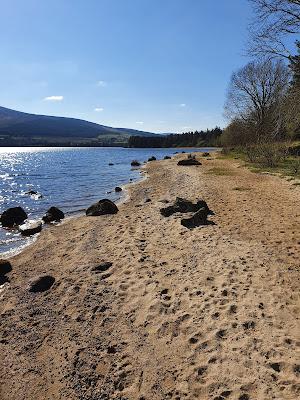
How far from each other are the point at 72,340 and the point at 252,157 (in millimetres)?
40484

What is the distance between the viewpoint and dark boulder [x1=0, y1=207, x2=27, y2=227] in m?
20.5

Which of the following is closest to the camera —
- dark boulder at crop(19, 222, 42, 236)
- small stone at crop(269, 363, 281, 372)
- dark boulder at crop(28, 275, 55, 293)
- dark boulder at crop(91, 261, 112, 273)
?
small stone at crop(269, 363, 281, 372)

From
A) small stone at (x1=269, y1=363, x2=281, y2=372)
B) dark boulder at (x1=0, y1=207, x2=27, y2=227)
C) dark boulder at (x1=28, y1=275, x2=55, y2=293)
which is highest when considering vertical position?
small stone at (x1=269, y1=363, x2=281, y2=372)

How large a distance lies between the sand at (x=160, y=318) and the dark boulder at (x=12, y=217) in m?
6.39

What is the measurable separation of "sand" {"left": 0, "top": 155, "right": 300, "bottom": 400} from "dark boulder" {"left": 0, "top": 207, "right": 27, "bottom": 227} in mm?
6386

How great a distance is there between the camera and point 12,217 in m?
21.0

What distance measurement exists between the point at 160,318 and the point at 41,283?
4.43 m

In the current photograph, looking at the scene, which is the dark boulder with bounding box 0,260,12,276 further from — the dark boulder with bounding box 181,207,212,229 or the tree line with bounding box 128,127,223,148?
the tree line with bounding box 128,127,223,148

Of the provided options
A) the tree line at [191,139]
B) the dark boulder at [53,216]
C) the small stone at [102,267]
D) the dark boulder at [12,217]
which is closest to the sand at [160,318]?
the small stone at [102,267]

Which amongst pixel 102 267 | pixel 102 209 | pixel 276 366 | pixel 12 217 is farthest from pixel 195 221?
pixel 12 217

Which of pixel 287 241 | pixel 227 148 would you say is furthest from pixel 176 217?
pixel 227 148

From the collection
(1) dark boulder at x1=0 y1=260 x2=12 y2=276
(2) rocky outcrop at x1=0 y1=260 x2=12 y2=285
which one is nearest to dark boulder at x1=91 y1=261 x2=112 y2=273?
(2) rocky outcrop at x1=0 y1=260 x2=12 y2=285

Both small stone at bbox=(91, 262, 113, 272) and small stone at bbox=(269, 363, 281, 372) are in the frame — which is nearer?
small stone at bbox=(269, 363, 281, 372)

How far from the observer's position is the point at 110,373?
6.58 metres
